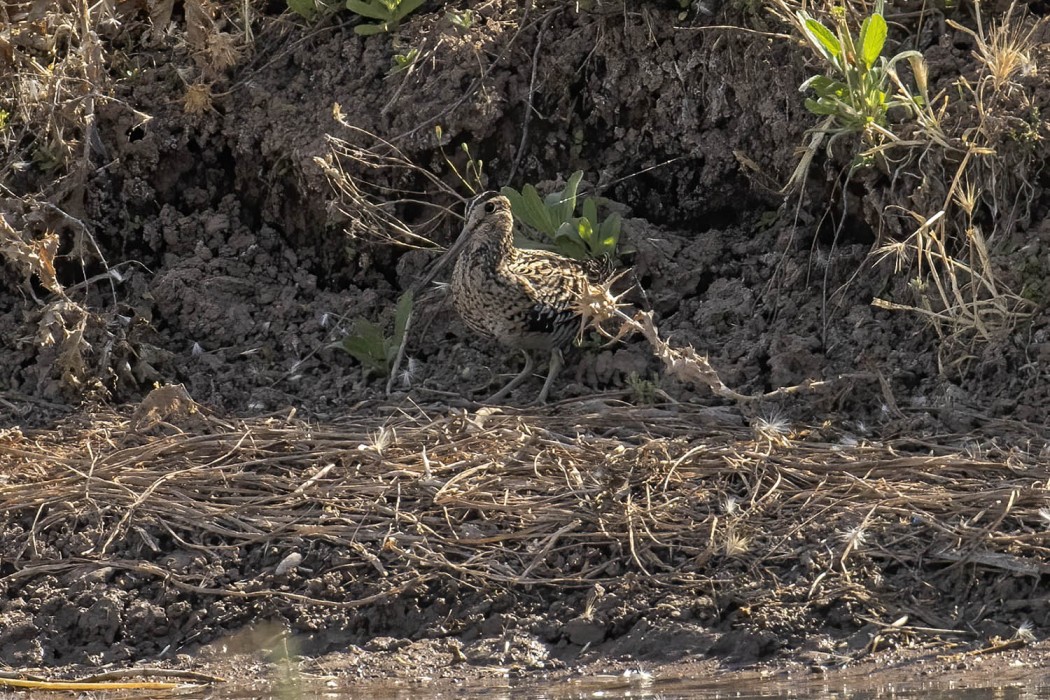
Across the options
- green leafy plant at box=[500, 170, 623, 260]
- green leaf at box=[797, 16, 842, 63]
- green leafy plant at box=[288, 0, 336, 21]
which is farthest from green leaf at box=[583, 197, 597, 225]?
green leafy plant at box=[288, 0, 336, 21]

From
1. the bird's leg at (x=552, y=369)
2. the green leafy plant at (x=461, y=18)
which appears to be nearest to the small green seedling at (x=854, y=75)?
the bird's leg at (x=552, y=369)

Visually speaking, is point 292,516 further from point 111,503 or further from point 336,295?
point 336,295

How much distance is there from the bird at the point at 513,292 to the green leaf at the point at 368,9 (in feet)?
4.48

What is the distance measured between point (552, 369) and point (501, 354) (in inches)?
16.5

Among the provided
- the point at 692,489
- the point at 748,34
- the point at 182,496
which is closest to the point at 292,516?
the point at 182,496

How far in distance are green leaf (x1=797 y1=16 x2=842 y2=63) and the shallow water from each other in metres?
2.79

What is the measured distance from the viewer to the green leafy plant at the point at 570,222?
7.01 meters

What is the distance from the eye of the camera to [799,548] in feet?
16.8

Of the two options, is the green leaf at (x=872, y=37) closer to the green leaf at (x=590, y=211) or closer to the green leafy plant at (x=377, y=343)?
the green leaf at (x=590, y=211)

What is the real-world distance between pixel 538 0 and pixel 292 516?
3374 millimetres

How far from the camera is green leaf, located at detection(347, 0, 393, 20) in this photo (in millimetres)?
7648

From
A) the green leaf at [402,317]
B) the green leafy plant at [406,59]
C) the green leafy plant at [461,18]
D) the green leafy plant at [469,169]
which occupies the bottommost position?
the green leaf at [402,317]

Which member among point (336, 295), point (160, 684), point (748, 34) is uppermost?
point (748, 34)

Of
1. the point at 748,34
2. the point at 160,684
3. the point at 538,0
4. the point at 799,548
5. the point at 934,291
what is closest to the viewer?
the point at 160,684
